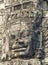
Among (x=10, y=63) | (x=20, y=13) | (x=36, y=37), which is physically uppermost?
(x=20, y=13)

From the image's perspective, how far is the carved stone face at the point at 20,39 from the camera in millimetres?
8547

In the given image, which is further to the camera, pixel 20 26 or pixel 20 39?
pixel 20 26

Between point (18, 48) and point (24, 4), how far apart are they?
3.56 ft

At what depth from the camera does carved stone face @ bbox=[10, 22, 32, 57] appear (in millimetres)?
8547

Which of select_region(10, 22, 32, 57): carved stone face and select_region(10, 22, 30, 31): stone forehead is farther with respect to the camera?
select_region(10, 22, 30, 31): stone forehead

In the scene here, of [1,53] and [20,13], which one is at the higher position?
[20,13]

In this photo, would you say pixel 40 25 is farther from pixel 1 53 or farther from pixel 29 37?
pixel 1 53

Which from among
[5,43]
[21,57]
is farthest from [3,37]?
[21,57]

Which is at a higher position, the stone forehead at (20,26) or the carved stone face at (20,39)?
the stone forehead at (20,26)

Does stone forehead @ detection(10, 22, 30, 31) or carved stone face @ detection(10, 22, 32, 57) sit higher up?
stone forehead @ detection(10, 22, 30, 31)

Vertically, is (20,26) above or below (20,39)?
above

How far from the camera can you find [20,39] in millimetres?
8625

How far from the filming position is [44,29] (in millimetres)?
8781

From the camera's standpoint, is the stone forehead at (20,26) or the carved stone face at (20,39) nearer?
the carved stone face at (20,39)
